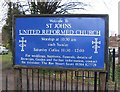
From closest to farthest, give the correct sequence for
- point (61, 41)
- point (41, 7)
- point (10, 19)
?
1. point (61, 41)
2. point (41, 7)
3. point (10, 19)

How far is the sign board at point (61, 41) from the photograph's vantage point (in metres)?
4.80

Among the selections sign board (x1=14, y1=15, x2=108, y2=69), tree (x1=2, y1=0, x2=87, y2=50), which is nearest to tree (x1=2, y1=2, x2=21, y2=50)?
tree (x1=2, y1=0, x2=87, y2=50)

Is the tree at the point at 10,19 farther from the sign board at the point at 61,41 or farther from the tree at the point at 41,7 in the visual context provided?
the sign board at the point at 61,41

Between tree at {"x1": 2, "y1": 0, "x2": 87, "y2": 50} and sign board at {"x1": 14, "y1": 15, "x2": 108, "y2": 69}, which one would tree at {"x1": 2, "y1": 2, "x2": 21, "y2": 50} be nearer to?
tree at {"x1": 2, "y1": 0, "x2": 87, "y2": 50}

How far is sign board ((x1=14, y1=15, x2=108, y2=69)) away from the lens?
4801mm

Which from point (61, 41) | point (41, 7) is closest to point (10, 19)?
point (41, 7)

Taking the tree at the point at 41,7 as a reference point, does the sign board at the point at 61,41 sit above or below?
below

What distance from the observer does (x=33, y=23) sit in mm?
5086

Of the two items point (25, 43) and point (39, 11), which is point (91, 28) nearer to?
point (25, 43)

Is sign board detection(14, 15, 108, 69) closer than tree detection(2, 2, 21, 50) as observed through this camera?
Yes

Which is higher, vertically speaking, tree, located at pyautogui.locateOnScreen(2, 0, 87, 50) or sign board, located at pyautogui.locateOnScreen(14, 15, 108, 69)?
tree, located at pyautogui.locateOnScreen(2, 0, 87, 50)

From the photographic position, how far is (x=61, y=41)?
4957 millimetres

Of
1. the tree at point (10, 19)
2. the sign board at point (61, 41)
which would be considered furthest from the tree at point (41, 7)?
the sign board at point (61, 41)

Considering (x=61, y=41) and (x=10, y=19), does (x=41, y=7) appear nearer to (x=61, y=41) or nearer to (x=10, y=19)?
(x=10, y=19)
